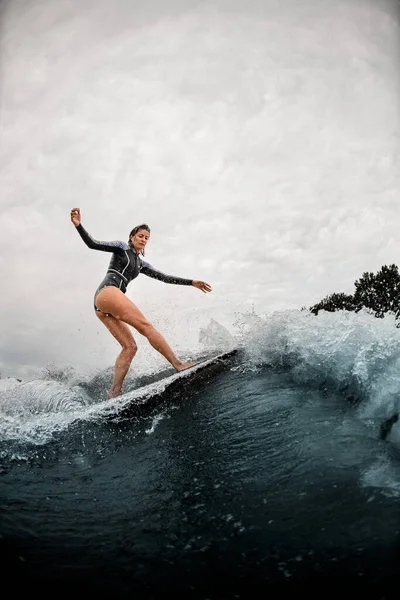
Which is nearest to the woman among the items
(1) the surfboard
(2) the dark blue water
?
(1) the surfboard

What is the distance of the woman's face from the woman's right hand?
0.87 meters

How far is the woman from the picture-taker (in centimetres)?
517

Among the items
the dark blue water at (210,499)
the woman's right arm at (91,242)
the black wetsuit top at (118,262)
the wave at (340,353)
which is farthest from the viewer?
the black wetsuit top at (118,262)

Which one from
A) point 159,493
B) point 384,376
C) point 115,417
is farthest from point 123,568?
point 384,376

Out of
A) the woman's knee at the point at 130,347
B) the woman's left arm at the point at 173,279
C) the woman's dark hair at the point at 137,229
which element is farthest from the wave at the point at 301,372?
the woman's dark hair at the point at 137,229

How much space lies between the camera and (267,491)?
7.40 feet

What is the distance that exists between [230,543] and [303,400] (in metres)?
2.12

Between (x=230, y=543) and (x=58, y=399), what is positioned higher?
(x=58, y=399)

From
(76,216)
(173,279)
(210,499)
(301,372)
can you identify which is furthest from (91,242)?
(210,499)

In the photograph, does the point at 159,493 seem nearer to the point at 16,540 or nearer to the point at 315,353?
the point at 16,540

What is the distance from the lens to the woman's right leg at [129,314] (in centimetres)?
512

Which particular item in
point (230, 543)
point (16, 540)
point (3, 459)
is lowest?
point (230, 543)

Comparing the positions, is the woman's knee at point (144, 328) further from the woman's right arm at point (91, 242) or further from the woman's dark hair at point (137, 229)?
the woman's dark hair at point (137, 229)

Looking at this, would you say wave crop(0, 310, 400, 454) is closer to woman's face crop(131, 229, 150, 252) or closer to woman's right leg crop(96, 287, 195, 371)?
woman's right leg crop(96, 287, 195, 371)
